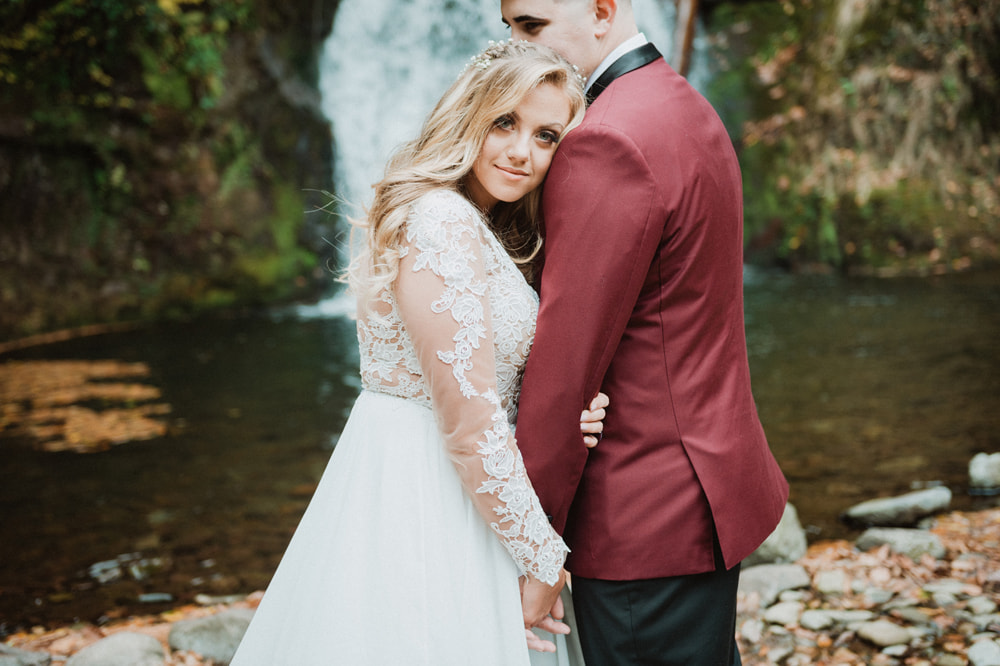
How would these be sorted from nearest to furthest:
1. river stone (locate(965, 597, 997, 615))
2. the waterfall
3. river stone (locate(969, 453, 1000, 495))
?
river stone (locate(965, 597, 997, 615)) < river stone (locate(969, 453, 1000, 495)) < the waterfall

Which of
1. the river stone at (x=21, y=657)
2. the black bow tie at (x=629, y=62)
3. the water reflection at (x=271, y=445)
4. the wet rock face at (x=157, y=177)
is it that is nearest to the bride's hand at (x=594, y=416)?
the black bow tie at (x=629, y=62)

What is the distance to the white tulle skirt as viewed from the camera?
67.4 inches

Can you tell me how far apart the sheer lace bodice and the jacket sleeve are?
9 centimetres

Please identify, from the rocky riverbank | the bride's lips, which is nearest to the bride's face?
the bride's lips

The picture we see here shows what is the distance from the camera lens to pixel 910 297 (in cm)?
1120

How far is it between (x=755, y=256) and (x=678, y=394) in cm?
1501

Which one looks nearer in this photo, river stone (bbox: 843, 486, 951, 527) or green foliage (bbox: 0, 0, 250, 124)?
river stone (bbox: 843, 486, 951, 527)

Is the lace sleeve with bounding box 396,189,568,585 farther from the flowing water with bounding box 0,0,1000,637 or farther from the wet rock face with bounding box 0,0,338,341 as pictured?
the wet rock face with bounding box 0,0,338,341

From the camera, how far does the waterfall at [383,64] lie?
585 inches

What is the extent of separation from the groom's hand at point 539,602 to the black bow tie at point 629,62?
117 cm

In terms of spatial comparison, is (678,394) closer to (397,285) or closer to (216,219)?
(397,285)

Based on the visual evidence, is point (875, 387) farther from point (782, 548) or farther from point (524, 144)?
point (524, 144)

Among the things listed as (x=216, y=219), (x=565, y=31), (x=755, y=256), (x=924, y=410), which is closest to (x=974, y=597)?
(x=565, y=31)

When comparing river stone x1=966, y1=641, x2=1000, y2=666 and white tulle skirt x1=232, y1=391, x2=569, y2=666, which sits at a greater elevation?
white tulle skirt x1=232, y1=391, x2=569, y2=666
